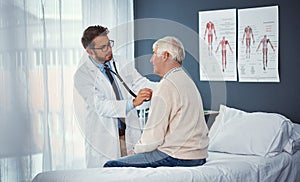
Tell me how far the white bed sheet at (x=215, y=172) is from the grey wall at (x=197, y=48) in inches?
21.7

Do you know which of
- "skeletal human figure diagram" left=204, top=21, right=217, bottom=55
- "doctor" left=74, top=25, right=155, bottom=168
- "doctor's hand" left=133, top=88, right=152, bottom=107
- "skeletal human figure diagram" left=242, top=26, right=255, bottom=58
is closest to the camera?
"doctor's hand" left=133, top=88, right=152, bottom=107

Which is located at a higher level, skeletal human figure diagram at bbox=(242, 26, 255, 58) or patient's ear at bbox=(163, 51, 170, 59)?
skeletal human figure diagram at bbox=(242, 26, 255, 58)

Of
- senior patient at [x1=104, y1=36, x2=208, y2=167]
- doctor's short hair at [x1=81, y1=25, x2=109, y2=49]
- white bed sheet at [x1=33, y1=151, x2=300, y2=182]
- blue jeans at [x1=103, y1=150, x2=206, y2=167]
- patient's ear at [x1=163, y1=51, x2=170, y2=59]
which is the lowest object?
white bed sheet at [x1=33, y1=151, x2=300, y2=182]

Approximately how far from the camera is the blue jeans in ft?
11.4

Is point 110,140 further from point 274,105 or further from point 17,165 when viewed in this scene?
→ point 274,105

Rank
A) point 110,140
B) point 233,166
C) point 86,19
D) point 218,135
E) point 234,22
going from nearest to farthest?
1. point 233,166
2. point 110,140
3. point 218,135
4. point 234,22
5. point 86,19

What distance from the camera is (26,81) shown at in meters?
4.53

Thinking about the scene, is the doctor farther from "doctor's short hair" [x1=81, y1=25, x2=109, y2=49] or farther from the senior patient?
the senior patient

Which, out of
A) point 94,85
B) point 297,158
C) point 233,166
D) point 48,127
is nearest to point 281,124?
point 297,158

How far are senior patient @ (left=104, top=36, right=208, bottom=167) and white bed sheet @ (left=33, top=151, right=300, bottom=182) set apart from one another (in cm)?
10

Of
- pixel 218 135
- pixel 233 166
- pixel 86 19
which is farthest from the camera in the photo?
pixel 86 19

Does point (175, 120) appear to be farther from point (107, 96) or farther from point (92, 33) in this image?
point (92, 33)

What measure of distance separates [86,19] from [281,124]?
209 cm

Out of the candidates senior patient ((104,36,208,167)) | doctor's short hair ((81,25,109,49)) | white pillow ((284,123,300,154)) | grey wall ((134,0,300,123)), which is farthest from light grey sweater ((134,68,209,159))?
grey wall ((134,0,300,123))
